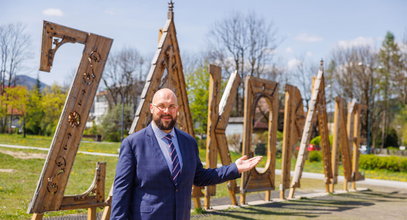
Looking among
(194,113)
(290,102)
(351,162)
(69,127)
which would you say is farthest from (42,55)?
(194,113)

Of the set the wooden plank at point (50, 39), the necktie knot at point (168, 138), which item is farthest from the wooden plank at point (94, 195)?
the necktie knot at point (168, 138)

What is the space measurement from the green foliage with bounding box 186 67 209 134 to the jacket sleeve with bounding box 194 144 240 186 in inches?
1268

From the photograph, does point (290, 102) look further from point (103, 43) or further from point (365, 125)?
point (365, 125)

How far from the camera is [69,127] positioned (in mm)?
5793

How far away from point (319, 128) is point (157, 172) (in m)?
10.4

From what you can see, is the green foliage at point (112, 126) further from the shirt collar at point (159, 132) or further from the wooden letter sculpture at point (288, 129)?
the shirt collar at point (159, 132)

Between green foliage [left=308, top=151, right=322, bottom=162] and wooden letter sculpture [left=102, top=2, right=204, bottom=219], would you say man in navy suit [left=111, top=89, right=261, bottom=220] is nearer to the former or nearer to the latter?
wooden letter sculpture [left=102, top=2, right=204, bottom=219]

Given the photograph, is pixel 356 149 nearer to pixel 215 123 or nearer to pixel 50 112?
pixel 215 123

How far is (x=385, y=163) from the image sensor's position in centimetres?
2338

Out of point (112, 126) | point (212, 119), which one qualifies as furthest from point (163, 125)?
point (112, 126)

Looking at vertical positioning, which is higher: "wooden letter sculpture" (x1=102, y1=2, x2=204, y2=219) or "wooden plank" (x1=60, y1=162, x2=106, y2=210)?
"wooden letter sculpture" (x1=102, y1=2, x2=204, y2=219)

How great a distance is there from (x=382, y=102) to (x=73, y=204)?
45521 mm

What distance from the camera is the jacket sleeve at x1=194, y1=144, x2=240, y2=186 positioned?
360cm

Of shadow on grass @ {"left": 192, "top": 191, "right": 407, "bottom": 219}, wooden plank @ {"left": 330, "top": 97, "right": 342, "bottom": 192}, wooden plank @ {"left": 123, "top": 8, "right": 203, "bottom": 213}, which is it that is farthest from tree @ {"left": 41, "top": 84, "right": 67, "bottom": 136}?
wooden plank @ {"left": 123, "top": 8, "right": 203, "bottom": 213}
